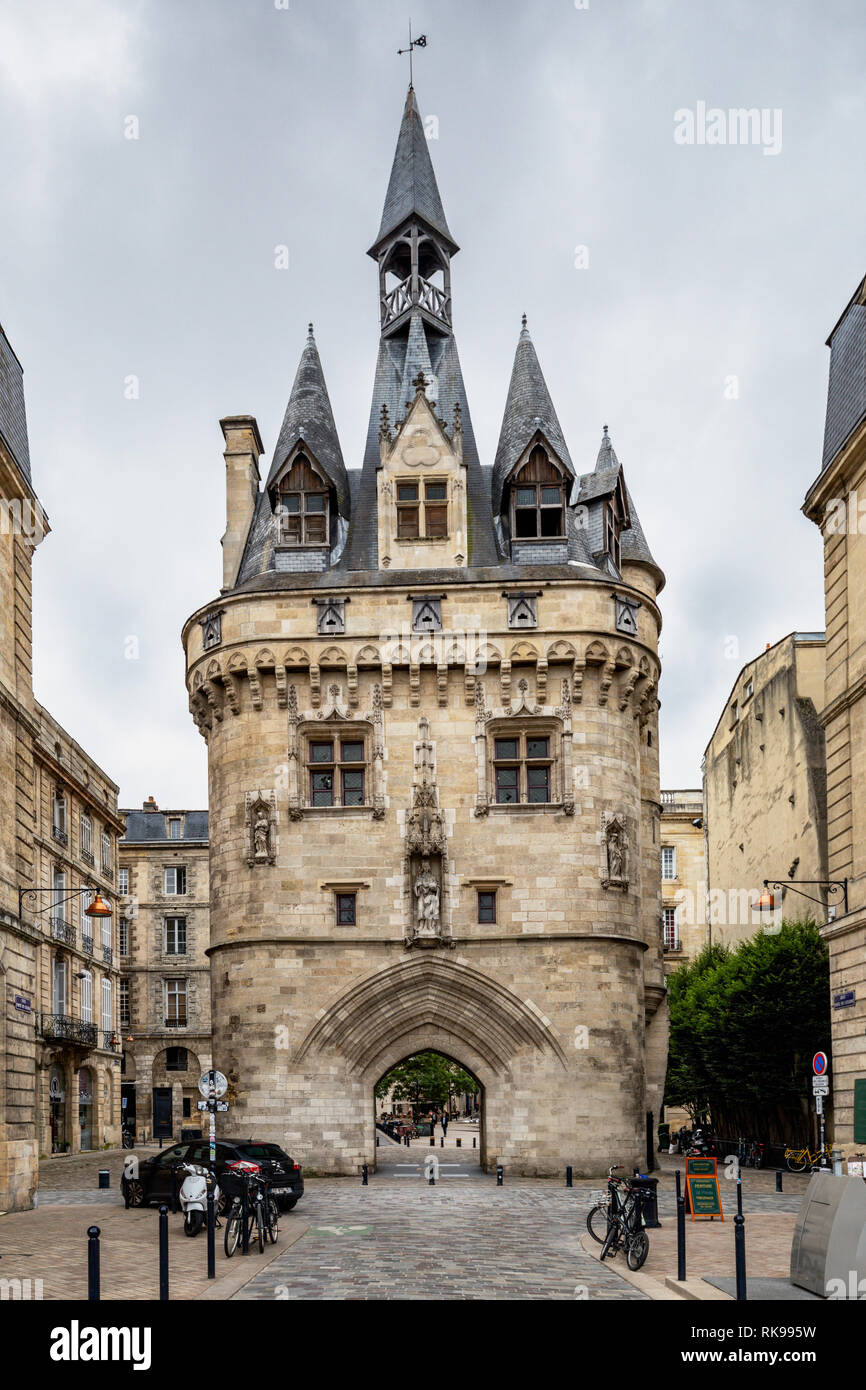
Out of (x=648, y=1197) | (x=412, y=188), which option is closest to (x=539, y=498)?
(x=412, y=188)

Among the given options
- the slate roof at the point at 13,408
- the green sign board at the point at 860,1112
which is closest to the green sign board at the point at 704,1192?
the green sign board at the point at 860,1112

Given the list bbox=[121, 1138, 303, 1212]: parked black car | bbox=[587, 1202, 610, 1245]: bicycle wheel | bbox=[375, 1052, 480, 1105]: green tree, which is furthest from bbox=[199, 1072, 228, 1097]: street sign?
bbox=[375, 1052, 480, 1105]: green tree

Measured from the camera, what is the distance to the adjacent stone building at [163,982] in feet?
213

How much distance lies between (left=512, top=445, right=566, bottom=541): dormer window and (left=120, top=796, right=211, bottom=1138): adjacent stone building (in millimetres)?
35299

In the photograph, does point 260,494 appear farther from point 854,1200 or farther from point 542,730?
point 854,1200

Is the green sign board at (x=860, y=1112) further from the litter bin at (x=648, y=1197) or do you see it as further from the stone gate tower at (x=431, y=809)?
the stone gate tower at (x=431, y=809)

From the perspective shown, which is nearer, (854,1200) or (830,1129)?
(854,1200)

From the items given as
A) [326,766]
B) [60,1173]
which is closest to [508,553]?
[326,766]

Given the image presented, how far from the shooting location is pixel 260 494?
37.9 meters

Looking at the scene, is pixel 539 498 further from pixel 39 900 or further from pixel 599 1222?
pixel 39 900

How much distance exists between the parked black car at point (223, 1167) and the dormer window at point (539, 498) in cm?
Result: 1580

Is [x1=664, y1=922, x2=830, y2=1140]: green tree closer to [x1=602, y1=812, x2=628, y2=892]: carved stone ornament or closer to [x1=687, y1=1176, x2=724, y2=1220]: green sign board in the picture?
[x1=602, y1=812, x2=628, y2=892]: carved stone ornament
